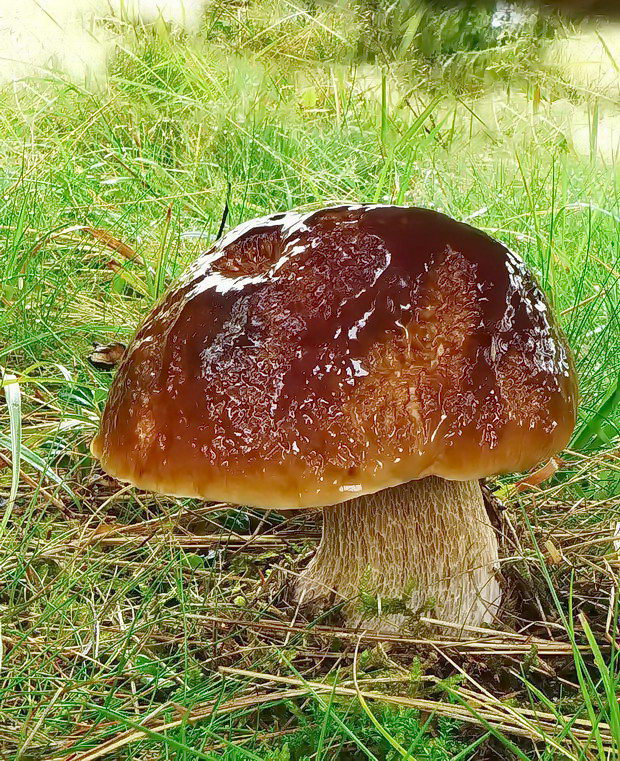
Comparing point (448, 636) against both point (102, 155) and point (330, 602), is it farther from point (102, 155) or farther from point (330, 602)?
point (102, 155)

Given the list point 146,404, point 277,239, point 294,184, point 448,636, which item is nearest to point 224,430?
point 146,404

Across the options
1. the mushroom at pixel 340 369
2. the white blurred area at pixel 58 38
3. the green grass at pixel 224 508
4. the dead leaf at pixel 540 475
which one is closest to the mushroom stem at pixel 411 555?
the green grass at pixel 224 508

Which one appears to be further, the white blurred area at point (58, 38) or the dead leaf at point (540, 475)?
the white blurred area at point (58, 38)

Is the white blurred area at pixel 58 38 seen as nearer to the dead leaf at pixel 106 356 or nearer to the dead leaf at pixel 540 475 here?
the dead leaf at pixel 106 356

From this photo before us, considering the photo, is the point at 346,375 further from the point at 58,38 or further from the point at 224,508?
the point at 58,38

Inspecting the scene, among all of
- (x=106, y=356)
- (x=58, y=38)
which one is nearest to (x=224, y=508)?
(x=106, y=356)

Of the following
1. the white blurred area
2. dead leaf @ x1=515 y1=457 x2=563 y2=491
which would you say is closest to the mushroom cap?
dead leaf @ x1=515 y1=457 x2=563 y2=491
